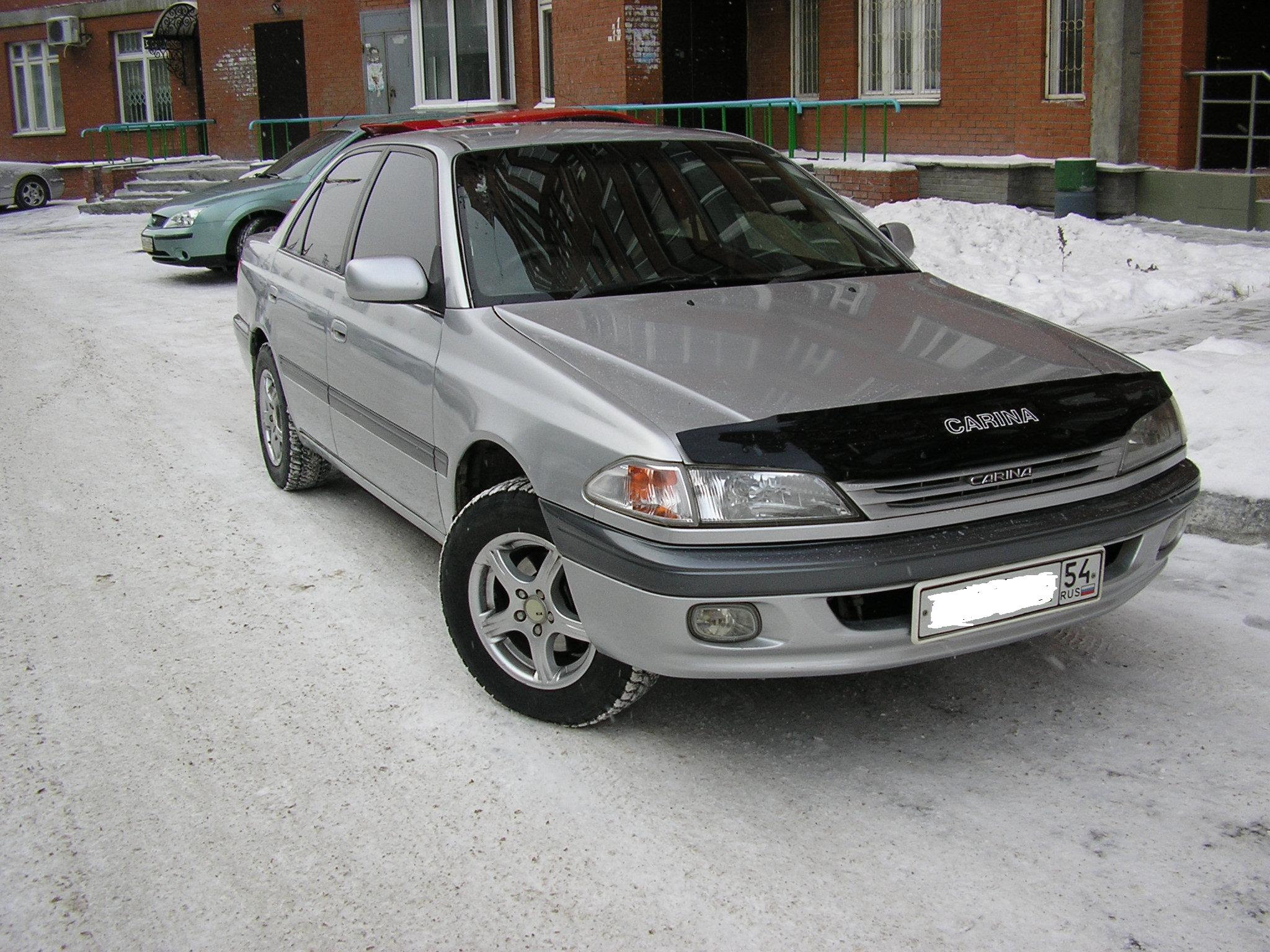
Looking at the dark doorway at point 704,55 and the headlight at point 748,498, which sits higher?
the dark doorway at point 704,55

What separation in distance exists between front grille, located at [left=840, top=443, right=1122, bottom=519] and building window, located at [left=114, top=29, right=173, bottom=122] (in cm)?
2856

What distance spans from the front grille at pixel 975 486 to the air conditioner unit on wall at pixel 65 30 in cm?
3108

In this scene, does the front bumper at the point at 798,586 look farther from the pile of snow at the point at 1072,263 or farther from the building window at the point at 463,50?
the building window at the point at 463,50

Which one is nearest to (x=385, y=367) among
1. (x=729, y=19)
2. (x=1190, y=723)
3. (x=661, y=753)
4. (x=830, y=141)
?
(x=661, y=753)

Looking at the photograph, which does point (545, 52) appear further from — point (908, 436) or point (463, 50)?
point (908, 436)

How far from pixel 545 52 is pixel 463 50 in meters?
1.91

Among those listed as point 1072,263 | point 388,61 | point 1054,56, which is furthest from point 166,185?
point 1072,263

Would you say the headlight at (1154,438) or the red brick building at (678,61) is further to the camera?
the red brick building at (678,61)

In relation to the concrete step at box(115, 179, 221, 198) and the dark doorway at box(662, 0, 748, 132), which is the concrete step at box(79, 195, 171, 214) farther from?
the dark doorway at box(662, 0, 748, 132)

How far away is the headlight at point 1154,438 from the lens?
348 centimetres

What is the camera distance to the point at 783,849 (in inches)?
119

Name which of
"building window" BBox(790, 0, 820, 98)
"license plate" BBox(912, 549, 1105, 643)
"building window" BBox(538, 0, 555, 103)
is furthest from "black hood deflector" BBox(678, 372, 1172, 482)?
"building window" BBox(538, 0, 555, 103)

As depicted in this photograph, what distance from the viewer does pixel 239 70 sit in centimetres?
2528

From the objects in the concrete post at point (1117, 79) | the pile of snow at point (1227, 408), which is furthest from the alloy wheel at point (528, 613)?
the concrete post at point (1117, 79)
